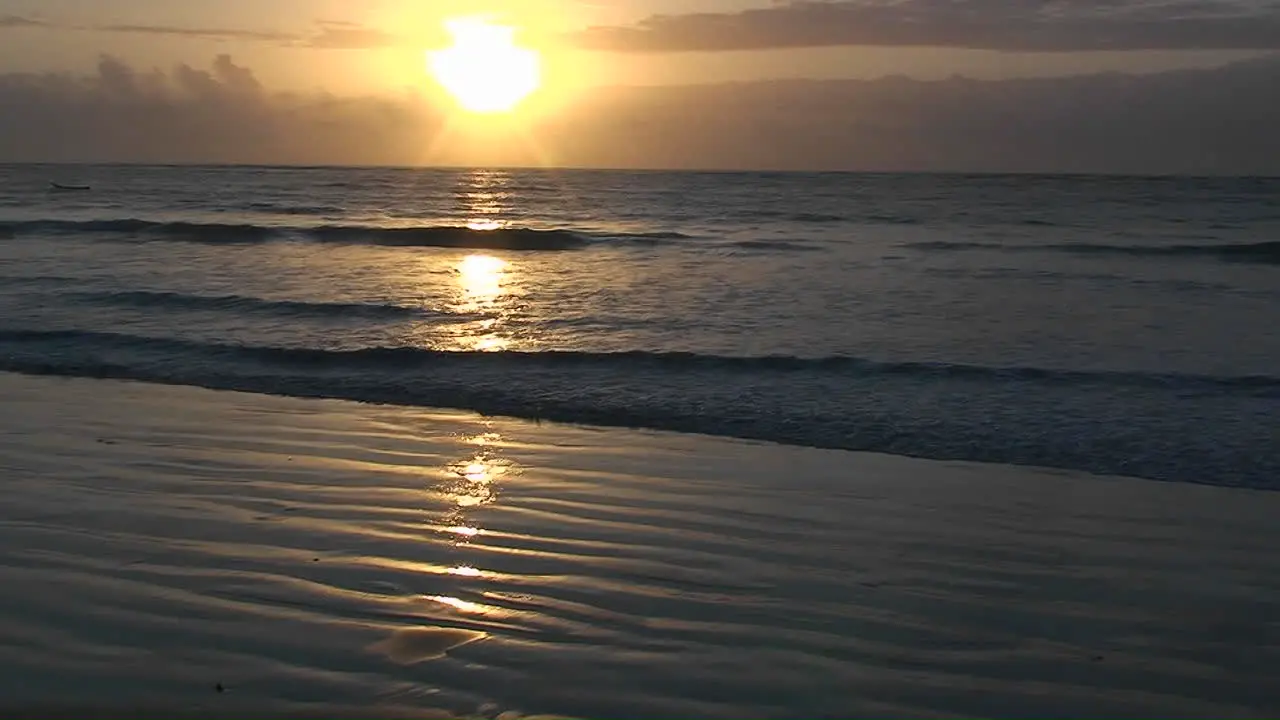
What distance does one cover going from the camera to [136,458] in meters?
7.66

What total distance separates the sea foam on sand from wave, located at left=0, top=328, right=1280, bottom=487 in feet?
2.35

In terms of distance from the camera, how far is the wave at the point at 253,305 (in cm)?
1544

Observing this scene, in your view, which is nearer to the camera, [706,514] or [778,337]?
[706,514]

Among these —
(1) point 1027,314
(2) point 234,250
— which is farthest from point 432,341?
(2) point 234,250

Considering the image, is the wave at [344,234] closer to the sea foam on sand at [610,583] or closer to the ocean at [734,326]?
the ocean at [734,326]

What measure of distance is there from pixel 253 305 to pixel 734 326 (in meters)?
6.44

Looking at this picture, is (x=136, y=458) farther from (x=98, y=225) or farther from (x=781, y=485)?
(x=98, y=225)

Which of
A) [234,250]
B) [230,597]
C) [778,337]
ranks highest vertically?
[234,250]

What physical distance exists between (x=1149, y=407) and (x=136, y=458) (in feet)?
25.0

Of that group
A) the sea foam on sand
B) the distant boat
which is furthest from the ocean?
the distant boat

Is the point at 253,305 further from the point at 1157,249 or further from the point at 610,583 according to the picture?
the point at 1157,249

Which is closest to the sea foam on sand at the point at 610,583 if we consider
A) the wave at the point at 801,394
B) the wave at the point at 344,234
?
the wave at the point at 801,394

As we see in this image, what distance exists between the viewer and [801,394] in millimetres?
10258

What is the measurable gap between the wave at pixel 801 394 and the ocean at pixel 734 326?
0.13 feet
